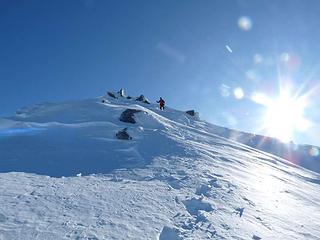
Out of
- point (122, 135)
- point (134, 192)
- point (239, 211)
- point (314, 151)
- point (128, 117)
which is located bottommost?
point (134, 192)

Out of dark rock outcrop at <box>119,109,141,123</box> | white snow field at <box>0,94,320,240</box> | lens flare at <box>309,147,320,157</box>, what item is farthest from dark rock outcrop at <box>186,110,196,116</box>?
white snow field at <box>0,94,320,240</box>

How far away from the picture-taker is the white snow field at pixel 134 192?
9164 millimetres

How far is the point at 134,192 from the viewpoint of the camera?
1193 centimetres

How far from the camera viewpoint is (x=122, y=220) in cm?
953

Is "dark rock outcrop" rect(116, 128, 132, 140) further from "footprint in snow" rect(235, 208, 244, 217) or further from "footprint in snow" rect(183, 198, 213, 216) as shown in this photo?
"footprint in snow" rect(235, 208, 244, 217)

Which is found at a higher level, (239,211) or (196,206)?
(239,211)

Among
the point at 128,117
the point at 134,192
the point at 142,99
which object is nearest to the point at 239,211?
the point at 134,192

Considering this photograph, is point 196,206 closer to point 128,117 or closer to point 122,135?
point 122,135

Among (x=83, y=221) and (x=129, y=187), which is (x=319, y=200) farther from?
(x=83, y=221)

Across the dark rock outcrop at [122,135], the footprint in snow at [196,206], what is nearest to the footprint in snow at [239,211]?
the footprint in snow at [196,206]

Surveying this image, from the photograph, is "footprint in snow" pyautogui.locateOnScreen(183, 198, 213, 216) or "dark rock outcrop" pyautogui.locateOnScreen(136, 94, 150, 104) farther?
"dark rock outcrop" pyautogui.locateOnScreen(136, 94, 150, 104)

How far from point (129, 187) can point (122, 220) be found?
2.95 meters

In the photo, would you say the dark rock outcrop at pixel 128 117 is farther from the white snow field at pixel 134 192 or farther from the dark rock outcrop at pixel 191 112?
the dark rock outcrop at pixel 191 112

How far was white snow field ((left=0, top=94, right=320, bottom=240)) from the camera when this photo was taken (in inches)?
361
